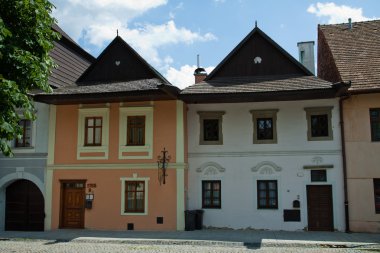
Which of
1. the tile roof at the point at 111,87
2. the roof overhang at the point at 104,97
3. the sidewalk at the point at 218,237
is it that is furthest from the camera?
the tile roof at the point at 111,87

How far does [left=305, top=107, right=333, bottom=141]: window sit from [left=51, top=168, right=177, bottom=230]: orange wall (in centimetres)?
602

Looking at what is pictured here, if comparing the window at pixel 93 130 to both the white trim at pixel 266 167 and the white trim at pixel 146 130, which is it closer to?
the white trim at pixel 146 130

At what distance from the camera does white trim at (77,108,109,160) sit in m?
17.7

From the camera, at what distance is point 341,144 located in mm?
16875

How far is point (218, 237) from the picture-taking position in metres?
14.9

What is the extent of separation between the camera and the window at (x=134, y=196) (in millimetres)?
17156

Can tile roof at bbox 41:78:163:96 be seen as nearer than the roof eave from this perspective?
No

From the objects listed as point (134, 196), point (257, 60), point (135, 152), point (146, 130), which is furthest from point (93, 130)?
point (257, 60)

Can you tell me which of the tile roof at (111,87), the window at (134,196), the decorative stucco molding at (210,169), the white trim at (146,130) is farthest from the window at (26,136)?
the decorative stucco molding at (210,169)

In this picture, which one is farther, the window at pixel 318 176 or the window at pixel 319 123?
the window at pixel 319 123

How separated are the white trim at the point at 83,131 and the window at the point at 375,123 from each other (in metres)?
11.0

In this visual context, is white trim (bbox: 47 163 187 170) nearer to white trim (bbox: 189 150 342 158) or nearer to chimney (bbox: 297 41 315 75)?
white trim (bbox: 189 150 342 158)

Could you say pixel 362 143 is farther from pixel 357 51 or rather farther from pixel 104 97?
pixel 104 97

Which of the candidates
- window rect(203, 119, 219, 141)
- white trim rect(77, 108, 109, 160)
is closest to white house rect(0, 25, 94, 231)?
white trim rect(77, 108, 109, 160)
